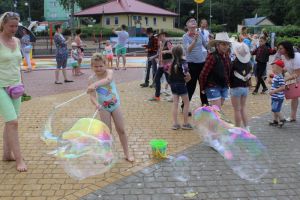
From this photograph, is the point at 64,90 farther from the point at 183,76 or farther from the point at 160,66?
the point at 183,76

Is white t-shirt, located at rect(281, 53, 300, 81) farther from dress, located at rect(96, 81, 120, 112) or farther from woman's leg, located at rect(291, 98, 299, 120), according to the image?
dress, located at rect(96, 81, 120, 112)

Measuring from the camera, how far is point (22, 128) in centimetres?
703

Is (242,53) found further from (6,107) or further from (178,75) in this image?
(6,107)

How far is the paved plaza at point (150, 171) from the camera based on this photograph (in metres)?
4.29

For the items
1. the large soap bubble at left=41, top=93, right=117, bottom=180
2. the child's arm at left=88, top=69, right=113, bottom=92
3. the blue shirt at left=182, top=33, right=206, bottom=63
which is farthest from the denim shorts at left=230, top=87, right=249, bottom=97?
the large soap bubble at left=41, top=93, right=117, bottom=180

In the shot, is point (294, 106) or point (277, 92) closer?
point (277, 92)

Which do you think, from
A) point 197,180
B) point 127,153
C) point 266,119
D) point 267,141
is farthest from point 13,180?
point 266,119

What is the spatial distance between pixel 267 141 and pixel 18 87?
3.93 meters

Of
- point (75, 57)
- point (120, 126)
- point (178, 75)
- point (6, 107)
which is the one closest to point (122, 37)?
point (75, 57)

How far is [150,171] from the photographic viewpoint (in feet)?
16.1

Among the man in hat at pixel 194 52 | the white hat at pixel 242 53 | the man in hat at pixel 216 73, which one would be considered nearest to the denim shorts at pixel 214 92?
the man in hat at pixel 216 73

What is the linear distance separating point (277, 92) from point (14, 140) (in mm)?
4688

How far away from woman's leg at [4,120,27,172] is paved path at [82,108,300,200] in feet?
4.06

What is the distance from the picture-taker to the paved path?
4242 mm
